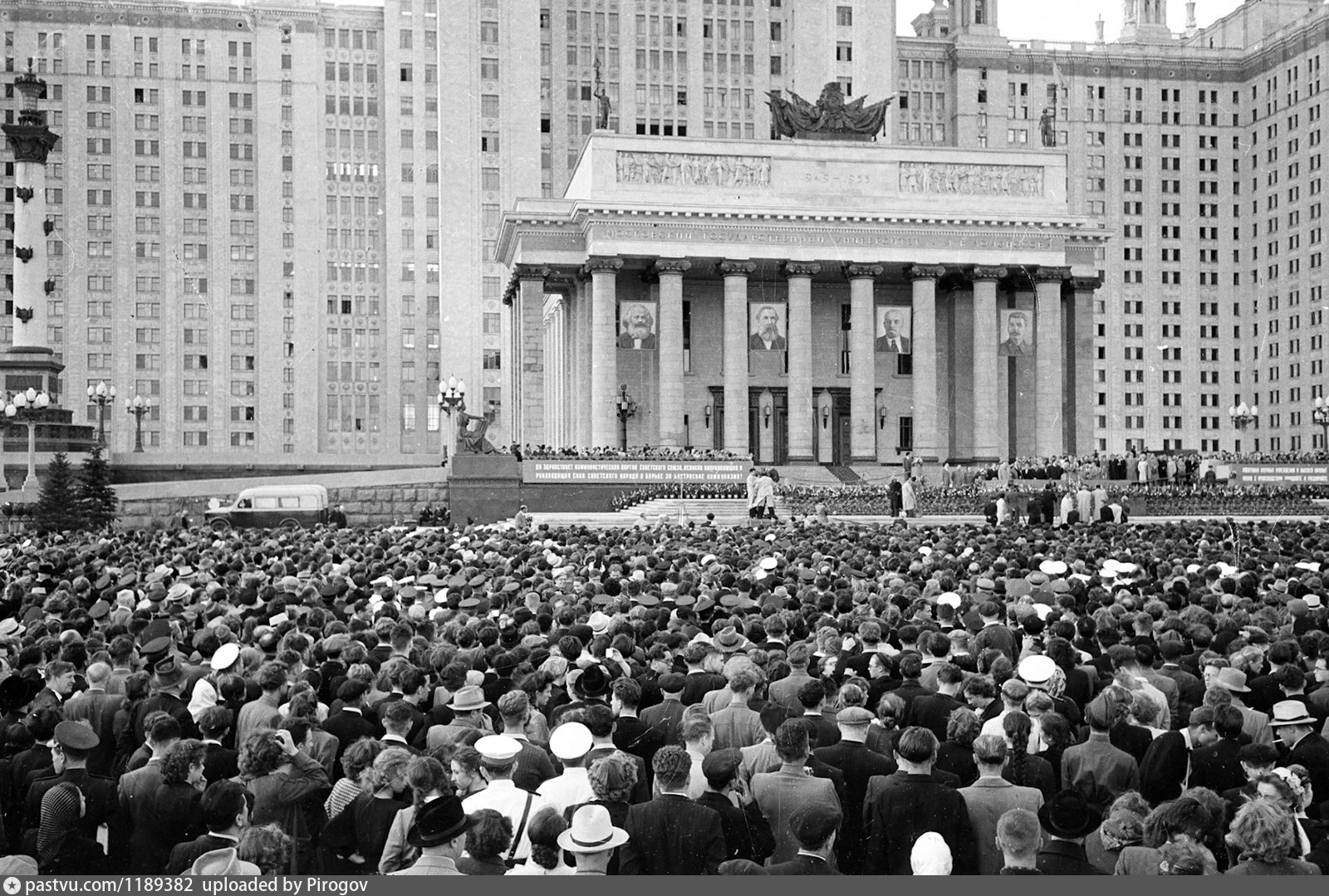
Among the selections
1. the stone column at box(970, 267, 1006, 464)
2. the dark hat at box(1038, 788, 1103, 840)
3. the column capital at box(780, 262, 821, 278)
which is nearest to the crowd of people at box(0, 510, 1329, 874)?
the dark hat at box(1038, 788, 1103, 840)

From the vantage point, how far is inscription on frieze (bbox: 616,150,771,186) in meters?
64.9

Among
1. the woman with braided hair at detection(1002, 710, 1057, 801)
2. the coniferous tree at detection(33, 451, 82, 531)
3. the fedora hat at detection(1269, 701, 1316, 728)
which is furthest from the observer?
the coniferous tree at detection(33, 451, 82, 531)

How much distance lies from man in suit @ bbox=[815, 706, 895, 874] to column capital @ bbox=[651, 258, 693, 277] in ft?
184

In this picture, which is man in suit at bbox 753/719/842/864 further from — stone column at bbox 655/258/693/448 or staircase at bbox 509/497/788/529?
stone column at bbox 655/258/693/448

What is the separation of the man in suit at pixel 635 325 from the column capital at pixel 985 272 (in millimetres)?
16961

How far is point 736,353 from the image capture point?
6512 centimetres

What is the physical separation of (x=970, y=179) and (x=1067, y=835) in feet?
212

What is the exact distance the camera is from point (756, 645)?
41.4 ft

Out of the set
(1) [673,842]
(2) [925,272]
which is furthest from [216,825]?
(2) [925,272]

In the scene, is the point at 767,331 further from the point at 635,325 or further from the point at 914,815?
the point at 914,815

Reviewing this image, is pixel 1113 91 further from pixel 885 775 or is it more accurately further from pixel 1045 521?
pixel 885 775

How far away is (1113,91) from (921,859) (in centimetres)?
13156

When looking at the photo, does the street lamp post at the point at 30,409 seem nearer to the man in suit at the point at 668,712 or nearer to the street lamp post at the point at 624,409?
the street lamp post at the point at 624,409

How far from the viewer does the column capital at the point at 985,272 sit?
66.9 meters
